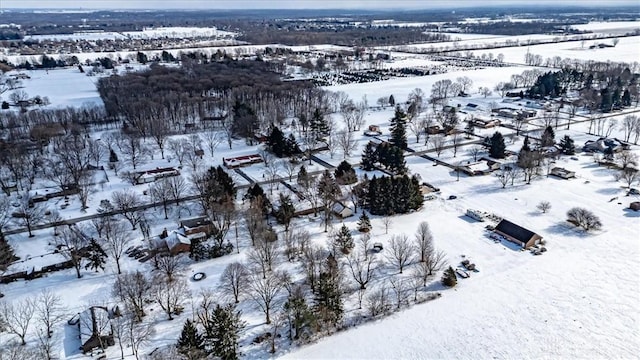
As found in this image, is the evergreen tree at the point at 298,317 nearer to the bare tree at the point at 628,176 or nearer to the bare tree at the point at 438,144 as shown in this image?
the bare tree at the point at 438,144

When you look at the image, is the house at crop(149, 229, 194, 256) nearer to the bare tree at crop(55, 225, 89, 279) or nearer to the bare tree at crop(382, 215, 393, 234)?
the bare tree at crop(55, 225, 89, 279)

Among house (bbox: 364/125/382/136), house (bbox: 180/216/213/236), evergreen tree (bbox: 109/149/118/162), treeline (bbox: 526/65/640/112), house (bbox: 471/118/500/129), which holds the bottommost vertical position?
house (bbox: 180/216/213/236)

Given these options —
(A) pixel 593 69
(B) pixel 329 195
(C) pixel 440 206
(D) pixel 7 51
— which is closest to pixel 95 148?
(B) pixel 329 195

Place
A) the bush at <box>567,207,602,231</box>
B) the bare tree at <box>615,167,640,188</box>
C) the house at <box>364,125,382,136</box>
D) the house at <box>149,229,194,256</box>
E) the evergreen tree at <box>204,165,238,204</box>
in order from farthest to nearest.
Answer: the house at <box>364,125,382,136</box>, the bare tree at <box>615,167,640,188</box>, the evergreen tree at <box>204,165,238,204</box>, the bush at <box>567,207,602,231</box>, the house at <box>149,229,194,256</box>

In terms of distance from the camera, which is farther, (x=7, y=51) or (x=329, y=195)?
(x=7, y=51)

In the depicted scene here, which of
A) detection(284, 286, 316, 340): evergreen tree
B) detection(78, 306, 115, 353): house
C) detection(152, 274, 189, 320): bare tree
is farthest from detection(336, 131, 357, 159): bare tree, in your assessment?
detection(78, 306, 115, 353): house

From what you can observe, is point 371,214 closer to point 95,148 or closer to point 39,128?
point 95,148
